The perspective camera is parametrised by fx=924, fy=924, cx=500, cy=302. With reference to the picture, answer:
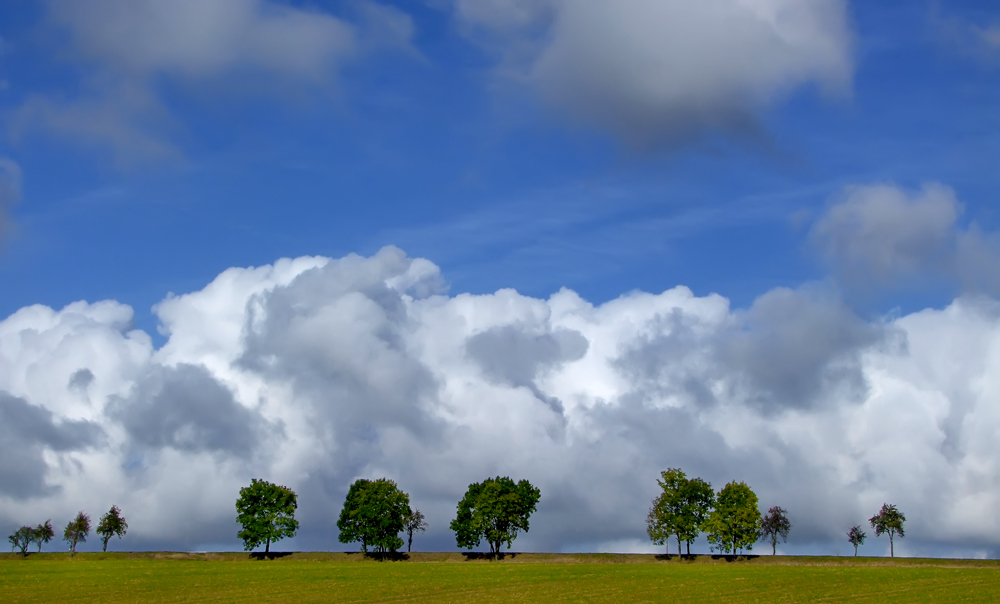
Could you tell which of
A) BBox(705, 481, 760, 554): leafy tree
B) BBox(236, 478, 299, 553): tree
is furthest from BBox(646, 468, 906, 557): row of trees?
BBox(236, 478, 299, 553): tree

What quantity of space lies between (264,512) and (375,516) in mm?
22150

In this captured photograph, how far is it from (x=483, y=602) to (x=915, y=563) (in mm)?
92172

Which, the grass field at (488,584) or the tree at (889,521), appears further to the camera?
the tree at (889,521)

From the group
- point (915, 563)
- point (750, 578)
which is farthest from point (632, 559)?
point (750, 578)

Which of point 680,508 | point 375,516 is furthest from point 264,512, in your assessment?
point 680,508

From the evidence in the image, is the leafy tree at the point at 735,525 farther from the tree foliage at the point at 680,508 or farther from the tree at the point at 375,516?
the tree at the point at 375,516

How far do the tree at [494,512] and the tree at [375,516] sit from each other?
1150cm

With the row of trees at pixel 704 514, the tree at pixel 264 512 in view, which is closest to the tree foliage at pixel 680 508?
the row of trees at pixel 704 514

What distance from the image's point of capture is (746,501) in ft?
553

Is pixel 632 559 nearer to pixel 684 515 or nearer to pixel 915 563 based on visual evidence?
pixel 684 515

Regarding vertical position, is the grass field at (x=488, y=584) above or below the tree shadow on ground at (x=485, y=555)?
above

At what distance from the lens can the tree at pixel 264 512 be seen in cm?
17875

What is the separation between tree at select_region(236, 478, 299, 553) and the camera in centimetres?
17875

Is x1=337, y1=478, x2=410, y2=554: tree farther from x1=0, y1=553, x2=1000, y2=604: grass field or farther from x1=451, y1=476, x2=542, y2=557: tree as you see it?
x1=0, y1=553, x2=1000, y2=604: grass field
